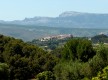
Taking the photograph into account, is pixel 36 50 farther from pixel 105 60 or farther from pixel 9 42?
pixel 105 60

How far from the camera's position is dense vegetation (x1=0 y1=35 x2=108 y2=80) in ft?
142

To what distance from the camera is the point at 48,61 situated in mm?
64562

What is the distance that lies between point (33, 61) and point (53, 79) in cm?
1255

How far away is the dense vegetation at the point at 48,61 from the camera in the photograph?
43.2 m

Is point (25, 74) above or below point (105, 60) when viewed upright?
below

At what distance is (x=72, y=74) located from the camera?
43.2m

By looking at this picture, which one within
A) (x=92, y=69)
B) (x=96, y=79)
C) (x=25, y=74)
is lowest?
(x=25, y=74)

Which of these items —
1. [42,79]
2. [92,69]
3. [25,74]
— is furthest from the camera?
[25,74]

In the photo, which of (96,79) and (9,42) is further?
(9,42)

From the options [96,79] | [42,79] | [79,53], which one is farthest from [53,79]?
[96,79]

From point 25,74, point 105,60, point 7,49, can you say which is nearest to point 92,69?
point 105,60

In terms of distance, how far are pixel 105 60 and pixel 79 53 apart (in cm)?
1309

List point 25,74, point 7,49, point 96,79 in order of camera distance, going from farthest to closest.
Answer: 1. point 7,49
2. point 25,74
3. point 96,79

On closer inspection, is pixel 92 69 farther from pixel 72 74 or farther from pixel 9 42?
pixel 9 42
